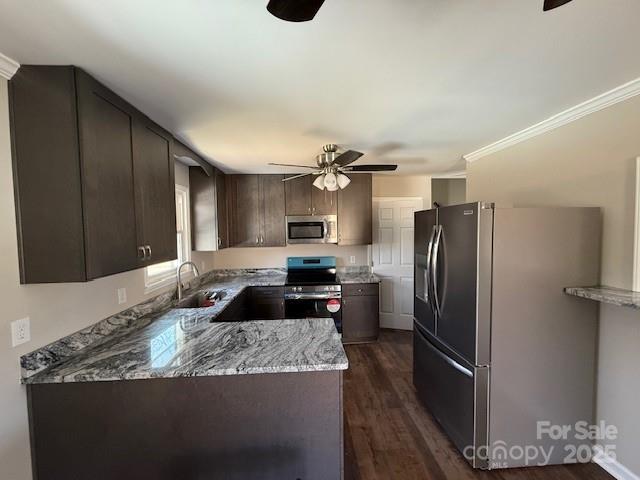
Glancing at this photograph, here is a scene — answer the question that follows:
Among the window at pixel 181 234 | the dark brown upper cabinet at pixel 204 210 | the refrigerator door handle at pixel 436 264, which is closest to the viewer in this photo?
the refrigerator door handle at pixel 436 264

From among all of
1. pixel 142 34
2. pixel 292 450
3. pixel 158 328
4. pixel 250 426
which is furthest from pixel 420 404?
pixel 142 34

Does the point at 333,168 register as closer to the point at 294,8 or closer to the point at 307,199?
the point at 307,199

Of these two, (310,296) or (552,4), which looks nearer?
(552,4)

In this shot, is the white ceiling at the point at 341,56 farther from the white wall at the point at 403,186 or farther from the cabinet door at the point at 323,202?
the white wall at the point at 403,186

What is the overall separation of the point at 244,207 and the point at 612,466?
4144 millimetres

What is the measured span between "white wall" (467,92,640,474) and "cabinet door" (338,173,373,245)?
221 cm

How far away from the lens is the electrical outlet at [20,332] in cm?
130

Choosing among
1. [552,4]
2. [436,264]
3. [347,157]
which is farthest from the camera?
[347,157]

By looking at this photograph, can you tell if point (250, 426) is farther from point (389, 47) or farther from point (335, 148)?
point (335, 148)

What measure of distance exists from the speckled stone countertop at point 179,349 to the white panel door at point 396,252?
252 centimetres

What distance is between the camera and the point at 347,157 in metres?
2.38

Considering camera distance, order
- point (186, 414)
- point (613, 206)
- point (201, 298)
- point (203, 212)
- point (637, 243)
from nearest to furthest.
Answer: point (186, 414)
point (637, 243)
point (613, 206)
point (201, 298)
point (203, 212)

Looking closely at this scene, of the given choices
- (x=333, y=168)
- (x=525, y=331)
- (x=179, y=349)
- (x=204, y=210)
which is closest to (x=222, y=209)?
(x=204, y=210)

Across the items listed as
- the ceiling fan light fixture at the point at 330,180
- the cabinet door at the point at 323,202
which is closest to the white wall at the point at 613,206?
the ceiling fan light fixture at the point at 330,180
